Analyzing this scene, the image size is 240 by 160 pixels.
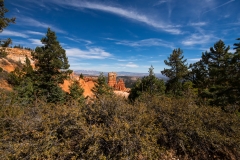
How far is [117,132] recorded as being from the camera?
461 centimetres

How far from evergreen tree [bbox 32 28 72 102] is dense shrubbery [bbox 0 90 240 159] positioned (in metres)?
9.53

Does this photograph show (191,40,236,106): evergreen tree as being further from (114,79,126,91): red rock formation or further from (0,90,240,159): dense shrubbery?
(114,79,126,91): red rock formation

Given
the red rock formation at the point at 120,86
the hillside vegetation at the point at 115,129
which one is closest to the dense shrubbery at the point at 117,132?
the hillside vegetation at the point at 115,129

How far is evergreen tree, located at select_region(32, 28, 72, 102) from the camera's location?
16.5m

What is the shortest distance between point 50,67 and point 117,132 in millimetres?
15843

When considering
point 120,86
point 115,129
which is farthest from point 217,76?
point 120,86

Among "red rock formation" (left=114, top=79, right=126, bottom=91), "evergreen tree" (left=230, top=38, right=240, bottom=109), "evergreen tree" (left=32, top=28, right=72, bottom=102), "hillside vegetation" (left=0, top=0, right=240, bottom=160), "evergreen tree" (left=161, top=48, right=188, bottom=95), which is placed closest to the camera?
"hillside vegetation" (left=0, top=0, right=240, bottom=160)

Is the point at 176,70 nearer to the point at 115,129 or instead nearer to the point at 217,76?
the point at 217,76

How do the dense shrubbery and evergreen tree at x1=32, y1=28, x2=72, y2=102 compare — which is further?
evergreen tree at x1=32, y1=28, x2=72, y2=102

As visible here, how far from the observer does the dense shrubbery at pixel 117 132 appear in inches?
172

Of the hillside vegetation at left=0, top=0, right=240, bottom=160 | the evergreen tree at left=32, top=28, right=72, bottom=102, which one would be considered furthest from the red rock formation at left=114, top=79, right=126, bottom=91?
the hillside vegetation at left=0, top=0, right=240, bottom=160

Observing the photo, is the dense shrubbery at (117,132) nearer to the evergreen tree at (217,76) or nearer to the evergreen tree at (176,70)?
the evergreen tree at (217,76)

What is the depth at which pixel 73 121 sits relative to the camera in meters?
5.41

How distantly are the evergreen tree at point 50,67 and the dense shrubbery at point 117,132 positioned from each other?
9.53 meters
